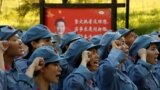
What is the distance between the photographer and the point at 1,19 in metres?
14.2

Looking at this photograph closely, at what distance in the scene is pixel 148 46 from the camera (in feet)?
24.9

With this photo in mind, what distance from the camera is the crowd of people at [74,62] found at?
5539 mm

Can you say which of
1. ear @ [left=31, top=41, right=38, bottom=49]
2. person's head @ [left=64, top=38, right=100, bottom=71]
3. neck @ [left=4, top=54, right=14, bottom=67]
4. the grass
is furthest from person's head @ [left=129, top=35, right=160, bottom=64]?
the grass

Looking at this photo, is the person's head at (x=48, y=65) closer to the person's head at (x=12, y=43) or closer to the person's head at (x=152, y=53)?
the person's head at (x=12, y=43)

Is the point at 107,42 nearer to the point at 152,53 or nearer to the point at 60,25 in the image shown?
the point at 152,53

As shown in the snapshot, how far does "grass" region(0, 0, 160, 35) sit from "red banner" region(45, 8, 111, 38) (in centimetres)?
318

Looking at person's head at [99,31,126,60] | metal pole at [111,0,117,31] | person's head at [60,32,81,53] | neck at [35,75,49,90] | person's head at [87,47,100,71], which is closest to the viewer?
neck at [35,75,49,90]

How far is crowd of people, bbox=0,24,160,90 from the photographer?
5.54m

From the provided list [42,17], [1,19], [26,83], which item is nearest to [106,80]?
[26,83]

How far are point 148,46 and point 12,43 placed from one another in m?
2.32

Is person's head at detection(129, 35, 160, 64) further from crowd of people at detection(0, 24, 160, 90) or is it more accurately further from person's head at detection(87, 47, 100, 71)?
person's head at detection(87, 47, 100, 71)

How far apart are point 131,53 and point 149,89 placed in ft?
1.86

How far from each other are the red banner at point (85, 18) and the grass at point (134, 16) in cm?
318

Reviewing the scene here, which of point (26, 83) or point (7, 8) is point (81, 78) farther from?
point (7, 8)
